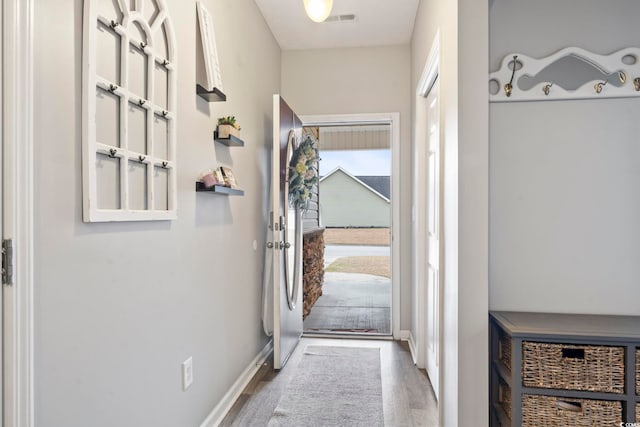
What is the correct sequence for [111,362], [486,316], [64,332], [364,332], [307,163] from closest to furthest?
[64,332] < [111,362] < [486,316] < [307,163] < [364,332]

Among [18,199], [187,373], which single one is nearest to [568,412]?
[187,373]

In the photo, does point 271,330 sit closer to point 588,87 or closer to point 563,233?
point 563,233

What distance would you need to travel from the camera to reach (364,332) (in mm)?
3629

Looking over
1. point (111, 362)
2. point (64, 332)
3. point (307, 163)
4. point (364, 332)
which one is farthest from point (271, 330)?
point (64, 332)

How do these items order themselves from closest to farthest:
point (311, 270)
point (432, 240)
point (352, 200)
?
point (432, 240) < point (311, 270) < point (352, 200)

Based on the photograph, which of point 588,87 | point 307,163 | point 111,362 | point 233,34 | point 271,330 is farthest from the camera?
point 307,163

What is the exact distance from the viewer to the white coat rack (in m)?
1.69

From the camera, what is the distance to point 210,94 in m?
1.92

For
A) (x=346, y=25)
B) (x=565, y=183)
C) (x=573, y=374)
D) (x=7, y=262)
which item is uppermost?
(x=346, y=25)

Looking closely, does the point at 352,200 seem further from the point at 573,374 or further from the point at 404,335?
the point at 573,374

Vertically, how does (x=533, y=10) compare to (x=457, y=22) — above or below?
above

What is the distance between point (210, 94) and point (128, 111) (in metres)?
0.65

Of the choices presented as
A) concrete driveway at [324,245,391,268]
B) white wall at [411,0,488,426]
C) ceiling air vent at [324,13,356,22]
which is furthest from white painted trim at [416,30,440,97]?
concrete driveway at [324,245,391,268]

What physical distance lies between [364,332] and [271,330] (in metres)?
1.00
